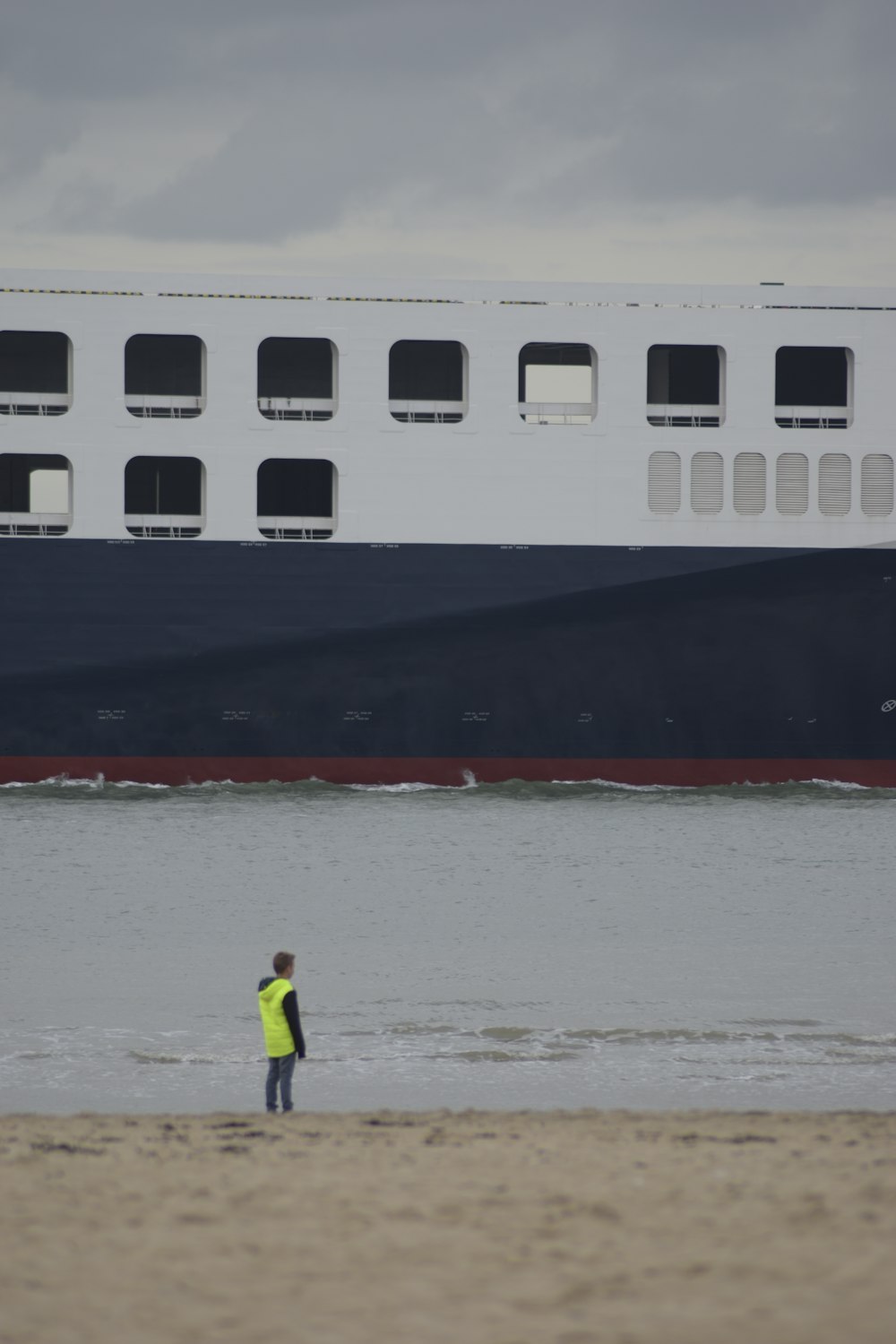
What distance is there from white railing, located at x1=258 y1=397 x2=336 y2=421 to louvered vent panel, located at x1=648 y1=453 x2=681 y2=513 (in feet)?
20.0

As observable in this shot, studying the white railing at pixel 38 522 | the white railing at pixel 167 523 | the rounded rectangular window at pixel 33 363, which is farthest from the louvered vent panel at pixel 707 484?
the rounded rectangular window at pixel 33 363

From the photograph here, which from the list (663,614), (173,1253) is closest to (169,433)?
(663,614)

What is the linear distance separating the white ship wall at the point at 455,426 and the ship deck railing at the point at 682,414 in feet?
1.21

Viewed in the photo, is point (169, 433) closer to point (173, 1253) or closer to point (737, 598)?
point (737, 598)

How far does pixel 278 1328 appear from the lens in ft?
16.9

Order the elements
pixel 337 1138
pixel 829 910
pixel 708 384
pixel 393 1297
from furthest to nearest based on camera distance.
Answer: pixel 708 384 → pixel 829 910 → pixel 337 1138 → pixel 393 1297

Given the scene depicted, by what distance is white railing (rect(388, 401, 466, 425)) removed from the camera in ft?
92.7

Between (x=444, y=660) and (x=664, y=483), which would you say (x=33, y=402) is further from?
(x=664, y=483)

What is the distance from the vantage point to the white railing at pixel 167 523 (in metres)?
27.9

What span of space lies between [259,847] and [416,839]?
2688 millimetres

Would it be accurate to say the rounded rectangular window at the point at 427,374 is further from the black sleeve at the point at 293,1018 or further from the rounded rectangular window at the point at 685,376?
the black sleeve at the point at 293,1018

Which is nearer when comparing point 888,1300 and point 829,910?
point 888,1300

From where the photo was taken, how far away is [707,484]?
28.2 meters

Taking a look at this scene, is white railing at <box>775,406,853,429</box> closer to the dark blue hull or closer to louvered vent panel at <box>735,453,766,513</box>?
louvered vent panel at <box>735,453,766,513</box>
